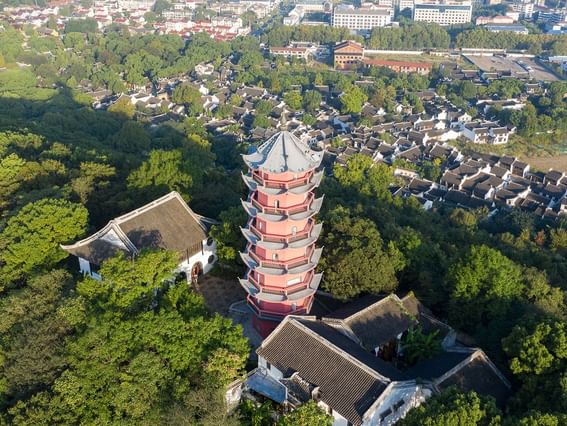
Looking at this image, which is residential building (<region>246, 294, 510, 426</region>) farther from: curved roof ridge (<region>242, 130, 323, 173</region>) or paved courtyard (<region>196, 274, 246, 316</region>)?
curved roof ridge (<region>242, 130, 323, 173</region>)

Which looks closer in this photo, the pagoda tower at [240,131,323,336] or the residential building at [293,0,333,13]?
the pagoda tower at [240,131,323,336]

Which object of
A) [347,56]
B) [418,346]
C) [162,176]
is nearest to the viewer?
[418,346]

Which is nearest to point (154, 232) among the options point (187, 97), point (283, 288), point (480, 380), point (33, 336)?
point (283, 288)

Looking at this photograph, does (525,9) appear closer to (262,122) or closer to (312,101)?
(312,101)

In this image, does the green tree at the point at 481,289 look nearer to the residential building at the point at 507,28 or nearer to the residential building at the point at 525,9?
the residential building at the point at 507,28

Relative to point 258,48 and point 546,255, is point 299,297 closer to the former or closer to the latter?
point 546,255

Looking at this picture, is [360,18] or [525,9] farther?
[525,9]

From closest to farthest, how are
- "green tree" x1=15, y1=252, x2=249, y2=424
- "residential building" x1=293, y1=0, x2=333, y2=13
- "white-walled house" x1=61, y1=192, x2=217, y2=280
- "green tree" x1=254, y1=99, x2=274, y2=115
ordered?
"green tree" x1=15, y1=252, x2=249, y2=424 → "white-walled house" x1=61, y1=192, x2=217, y2=280 → "green tree" x1=254, y1=99, x2=274, y2=115 → "residential building" x1=293, y1=0, x2=333, y2=13

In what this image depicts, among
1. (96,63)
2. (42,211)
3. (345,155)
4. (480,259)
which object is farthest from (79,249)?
(96,63)

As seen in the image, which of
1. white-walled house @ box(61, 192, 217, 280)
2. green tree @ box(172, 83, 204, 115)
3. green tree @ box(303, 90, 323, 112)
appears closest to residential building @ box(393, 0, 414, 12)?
green tree @ box(303, 90, 323, 112)
